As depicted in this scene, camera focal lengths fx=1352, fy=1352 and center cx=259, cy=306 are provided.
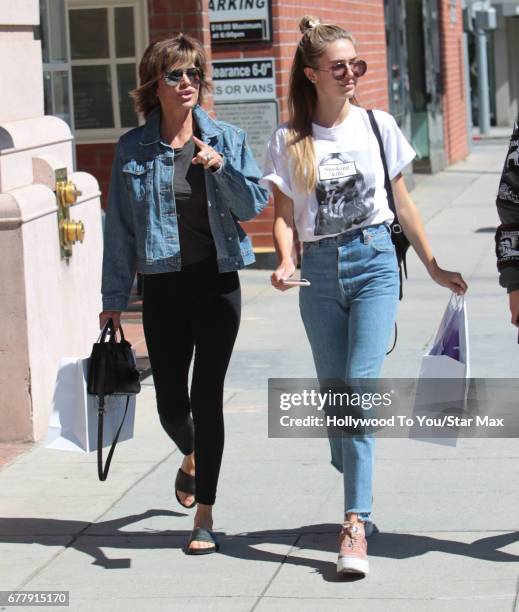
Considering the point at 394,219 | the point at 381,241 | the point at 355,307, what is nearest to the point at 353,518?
the point at 355,307

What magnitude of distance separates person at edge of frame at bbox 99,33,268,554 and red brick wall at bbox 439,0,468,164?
1940cm

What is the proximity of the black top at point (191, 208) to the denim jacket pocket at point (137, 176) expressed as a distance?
0.11m

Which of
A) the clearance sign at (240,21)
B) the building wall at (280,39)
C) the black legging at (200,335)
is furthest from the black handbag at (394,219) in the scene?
the clearance sign at (240,21)

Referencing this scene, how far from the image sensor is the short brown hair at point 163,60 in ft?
16.2

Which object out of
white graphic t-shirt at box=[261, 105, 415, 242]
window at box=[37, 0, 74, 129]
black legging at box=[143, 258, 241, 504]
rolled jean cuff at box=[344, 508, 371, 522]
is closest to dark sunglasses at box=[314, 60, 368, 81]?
white graphic t-shirt at box=[261, 105, 415, 242]

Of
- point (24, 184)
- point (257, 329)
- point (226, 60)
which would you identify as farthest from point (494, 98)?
point (24, 184)

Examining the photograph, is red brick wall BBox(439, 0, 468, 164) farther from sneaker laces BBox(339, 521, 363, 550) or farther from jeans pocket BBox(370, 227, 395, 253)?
sneaker laces BBox(339, 521, 363, 550)

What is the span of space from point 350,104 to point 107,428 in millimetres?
1550

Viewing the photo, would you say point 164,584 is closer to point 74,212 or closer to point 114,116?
point 74,212

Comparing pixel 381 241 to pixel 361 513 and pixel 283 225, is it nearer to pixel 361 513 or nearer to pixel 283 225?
pixel 283 225

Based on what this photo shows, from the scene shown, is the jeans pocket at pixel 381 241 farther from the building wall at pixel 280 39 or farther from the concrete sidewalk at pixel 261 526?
the building wall at pixel 280 39

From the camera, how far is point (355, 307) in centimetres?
493

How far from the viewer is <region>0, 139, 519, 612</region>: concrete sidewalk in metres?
4.66

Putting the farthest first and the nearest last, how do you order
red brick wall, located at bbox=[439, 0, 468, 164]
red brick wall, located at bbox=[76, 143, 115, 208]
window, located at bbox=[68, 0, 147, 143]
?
red brick wall, located at bbox=[439, 0, 468, 164] < red brick wall, located at bbox=[76, 143, 115, 208] < window, located at bbox=[68, 0, 147, 143]
